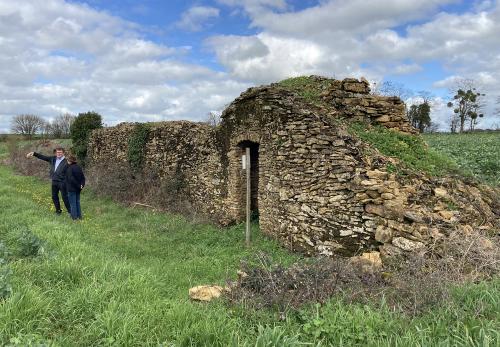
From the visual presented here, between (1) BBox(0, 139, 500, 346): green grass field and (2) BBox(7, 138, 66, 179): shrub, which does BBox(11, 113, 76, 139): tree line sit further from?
(1) BBox(0, 139, 500, 346): green grass field

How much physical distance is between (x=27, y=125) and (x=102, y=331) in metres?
60.5

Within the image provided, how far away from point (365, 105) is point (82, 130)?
1588 centimetres

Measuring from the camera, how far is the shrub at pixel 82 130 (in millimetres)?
19500

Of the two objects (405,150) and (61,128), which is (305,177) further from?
(61,128)

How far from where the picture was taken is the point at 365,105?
849cm

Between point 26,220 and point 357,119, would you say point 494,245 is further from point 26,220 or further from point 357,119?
point 26,220

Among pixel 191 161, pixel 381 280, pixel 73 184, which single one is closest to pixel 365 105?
pixel 381 280

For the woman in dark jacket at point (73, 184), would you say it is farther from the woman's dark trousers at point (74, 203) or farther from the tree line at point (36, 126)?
the tree line at point (36, 126)

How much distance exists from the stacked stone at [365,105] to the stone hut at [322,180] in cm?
2

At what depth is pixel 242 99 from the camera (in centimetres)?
941

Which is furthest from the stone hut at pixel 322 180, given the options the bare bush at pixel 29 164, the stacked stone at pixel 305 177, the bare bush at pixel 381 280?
the bare bush at pixel 29 164

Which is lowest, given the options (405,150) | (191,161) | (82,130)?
(191,161)

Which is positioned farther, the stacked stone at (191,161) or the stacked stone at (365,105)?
the stacked stone at (191,161)

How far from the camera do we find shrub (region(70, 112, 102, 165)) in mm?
19500
